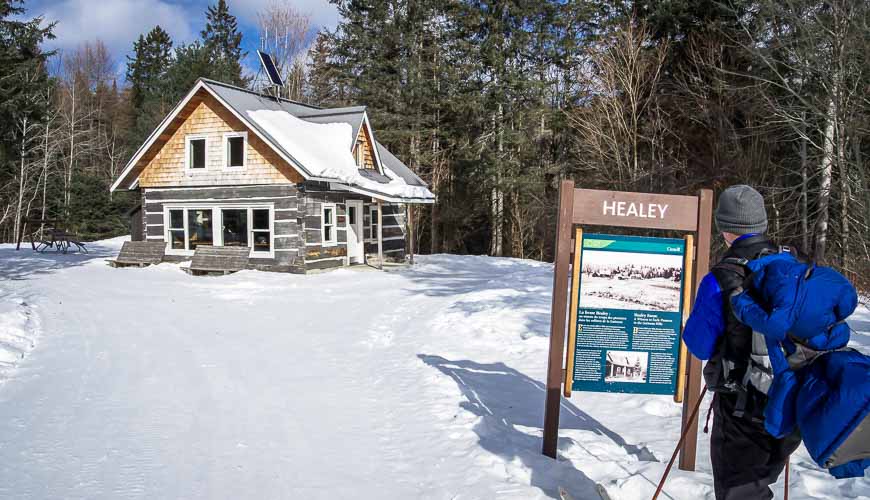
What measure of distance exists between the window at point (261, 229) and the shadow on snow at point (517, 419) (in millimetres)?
11257

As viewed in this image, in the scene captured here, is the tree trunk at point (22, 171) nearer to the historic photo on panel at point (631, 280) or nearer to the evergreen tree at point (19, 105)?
the evergreen tree at point (19, 105)

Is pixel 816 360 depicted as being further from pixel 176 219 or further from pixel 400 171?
pixel 400 171

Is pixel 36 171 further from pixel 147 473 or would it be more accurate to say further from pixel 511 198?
pixel 147 473

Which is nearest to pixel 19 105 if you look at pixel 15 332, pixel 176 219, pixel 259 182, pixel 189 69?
pixel 189 69

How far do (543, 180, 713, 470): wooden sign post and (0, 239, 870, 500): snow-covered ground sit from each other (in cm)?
51

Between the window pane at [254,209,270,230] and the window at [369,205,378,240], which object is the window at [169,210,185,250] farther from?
the window at [369,205,378,240]

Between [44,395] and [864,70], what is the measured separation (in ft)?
48.3

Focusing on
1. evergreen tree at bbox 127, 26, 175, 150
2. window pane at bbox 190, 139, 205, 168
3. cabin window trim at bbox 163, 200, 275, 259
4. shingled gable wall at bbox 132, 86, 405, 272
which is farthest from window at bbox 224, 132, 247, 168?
evergreen tree at bbox 127, 26, 175, 150

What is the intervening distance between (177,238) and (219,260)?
2.93 metres

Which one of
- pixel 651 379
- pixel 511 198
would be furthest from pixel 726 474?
pixel 511 198

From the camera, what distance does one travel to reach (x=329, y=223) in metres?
18.6

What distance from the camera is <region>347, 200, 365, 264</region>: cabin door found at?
19.5 m

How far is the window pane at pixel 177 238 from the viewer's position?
62.4 ft

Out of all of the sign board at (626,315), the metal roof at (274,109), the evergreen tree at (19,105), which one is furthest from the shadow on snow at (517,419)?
the evergreen tree at (19,105)
